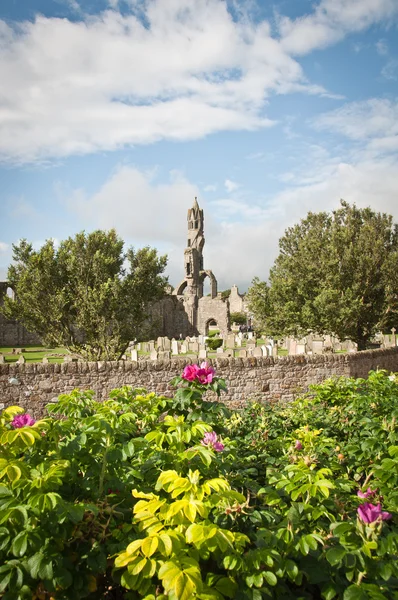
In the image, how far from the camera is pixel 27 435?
247 cm

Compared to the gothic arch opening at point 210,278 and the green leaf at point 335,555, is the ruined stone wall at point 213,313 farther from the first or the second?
the green leaf at point 335,555

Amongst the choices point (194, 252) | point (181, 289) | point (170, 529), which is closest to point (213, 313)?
point (181, 289)

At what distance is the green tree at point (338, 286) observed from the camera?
2211 cm

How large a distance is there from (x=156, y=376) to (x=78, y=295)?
7.69 meters

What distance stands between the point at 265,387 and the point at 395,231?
1641 cm

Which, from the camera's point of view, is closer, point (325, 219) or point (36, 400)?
point (36, 400)

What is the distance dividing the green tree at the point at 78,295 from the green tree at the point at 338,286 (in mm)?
8085

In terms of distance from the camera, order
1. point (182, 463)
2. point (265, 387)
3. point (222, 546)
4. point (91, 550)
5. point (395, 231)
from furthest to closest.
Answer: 1. point (395, 231)
2. point (265, 387)
3. point (182, 463)
4. point (91, 550)
5. point (222, 546)

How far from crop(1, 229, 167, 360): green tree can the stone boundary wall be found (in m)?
6.26

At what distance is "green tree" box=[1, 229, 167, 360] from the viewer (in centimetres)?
1769

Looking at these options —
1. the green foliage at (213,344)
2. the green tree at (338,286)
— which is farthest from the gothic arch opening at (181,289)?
the green tree at (338,286)

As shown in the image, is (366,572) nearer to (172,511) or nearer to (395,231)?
(172,511)

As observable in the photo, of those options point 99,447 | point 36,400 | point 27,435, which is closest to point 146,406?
point 99,447

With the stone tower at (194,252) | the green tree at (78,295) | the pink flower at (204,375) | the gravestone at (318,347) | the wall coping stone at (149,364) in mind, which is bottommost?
the wall coping stone at (149,364)
